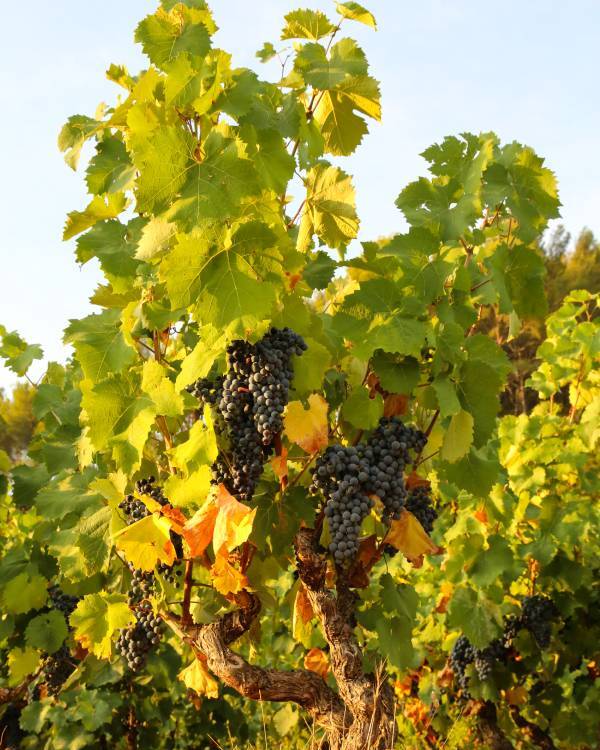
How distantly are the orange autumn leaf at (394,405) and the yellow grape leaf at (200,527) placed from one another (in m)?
0.66

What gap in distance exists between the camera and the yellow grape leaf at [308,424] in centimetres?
220

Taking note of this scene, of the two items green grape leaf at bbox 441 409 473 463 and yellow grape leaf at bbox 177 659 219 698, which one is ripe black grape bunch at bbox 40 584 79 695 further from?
green grape leaf at bbox 441 409 473 463

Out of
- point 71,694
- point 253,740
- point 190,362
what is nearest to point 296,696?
point 190,362

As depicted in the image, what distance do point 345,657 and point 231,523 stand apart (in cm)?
76

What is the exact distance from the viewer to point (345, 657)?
2.51 metres

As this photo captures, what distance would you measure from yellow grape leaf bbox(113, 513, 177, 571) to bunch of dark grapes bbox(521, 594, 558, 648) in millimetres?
3144

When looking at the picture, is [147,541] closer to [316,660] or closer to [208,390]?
[208,390]

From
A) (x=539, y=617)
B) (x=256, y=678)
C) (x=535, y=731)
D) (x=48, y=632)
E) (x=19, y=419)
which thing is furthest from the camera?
(x=19, y=419)

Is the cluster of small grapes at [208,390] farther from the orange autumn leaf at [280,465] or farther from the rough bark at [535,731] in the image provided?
the rough bark at [535,731]

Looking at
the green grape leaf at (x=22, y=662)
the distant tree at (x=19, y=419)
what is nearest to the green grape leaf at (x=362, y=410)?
the green grape leaf at (x=22, y=662)

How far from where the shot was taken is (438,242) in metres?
2.47

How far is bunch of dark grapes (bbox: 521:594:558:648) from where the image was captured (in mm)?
4703

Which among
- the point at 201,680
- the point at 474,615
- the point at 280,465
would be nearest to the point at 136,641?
the point at 201,680

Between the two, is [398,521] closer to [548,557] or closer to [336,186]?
[336,186]
